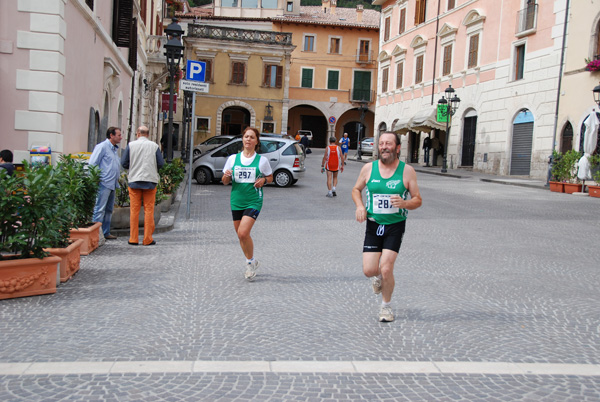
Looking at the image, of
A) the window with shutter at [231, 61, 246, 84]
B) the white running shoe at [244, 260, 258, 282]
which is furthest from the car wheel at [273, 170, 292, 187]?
the window with shutter at [231, 61, 246, 84]

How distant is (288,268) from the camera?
25.6 ft

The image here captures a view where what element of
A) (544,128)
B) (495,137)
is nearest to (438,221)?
(544,128)

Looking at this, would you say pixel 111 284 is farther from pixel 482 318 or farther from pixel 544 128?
pixel 544 128

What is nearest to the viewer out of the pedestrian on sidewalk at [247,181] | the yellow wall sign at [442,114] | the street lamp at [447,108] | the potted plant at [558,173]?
the pedestrian on sidewalk at [247,181]

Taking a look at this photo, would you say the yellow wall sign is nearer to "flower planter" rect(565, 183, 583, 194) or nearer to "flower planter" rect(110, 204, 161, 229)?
"flower planter" rect(565, 183, 583, 194)

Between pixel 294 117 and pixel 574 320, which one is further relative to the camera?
pixel 294 117

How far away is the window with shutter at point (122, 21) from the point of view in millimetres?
18719

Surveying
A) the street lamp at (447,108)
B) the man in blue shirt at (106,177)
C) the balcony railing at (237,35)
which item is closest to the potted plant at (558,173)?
the street lamp at (447,108)

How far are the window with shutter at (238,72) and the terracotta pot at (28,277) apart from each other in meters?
45.9

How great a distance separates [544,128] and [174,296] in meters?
24.4

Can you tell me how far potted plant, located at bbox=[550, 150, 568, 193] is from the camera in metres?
21.6

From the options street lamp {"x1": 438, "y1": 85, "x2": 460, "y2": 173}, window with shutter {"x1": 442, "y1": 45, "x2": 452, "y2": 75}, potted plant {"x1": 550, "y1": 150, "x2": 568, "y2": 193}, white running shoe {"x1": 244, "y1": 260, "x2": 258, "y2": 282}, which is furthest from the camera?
window with shutter {"x1": 442, "y1": 45, "x2": 452, "y2": 75}

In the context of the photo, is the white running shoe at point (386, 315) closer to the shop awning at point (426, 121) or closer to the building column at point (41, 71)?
the building column at point (41, 71)

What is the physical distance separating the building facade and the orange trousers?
70.9ft
